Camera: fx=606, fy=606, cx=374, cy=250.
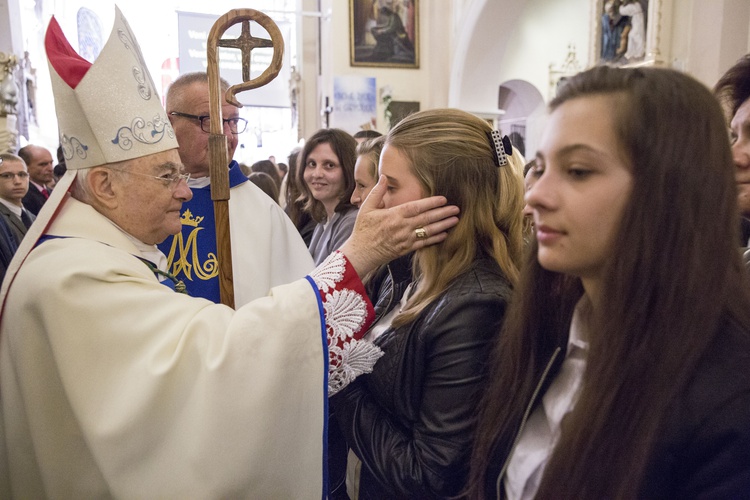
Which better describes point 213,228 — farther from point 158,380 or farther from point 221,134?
point 158,380

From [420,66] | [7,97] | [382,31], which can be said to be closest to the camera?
[7,97]

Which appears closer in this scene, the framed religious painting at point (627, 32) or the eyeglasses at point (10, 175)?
the eyeglasses at point (10, 175)

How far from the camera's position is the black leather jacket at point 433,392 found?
51.1 inches

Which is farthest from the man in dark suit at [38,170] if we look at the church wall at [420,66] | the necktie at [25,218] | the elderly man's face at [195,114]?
the church wall at [420,66]

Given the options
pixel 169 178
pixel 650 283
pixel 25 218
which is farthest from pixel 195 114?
pixel 25 218

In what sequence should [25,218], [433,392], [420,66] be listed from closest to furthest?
[433,392]
[25,218]
[420,66]

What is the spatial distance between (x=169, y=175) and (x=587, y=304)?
3.75 feet

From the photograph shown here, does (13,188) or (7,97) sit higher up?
(7,97)

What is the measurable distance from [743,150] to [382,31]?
10830 mm

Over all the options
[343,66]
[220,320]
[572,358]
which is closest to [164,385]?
[220,320]

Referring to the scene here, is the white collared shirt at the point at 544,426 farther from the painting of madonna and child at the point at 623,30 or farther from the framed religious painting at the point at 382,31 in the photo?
the framed religious painting at the point at 382,31

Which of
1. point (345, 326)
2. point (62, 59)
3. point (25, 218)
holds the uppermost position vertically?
point (62, 59)

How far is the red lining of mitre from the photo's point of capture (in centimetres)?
162

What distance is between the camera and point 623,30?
6.68 meters
